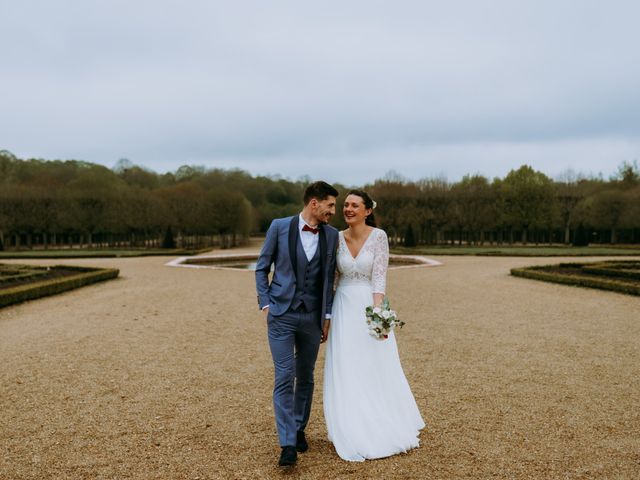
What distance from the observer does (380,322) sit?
4.41 metres

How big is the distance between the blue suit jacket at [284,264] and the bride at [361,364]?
216mm

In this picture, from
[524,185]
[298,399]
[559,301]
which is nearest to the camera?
[298,399]

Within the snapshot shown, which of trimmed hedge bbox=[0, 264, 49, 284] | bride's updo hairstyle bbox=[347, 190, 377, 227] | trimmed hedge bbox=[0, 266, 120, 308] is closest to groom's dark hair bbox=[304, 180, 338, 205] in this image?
bride's updo hairstyle bbox=[347, 190, 377, 227]

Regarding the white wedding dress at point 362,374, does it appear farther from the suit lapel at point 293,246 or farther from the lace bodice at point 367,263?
the suit lapel at point 293,246

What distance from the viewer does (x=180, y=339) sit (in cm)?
950

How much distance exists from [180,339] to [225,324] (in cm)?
153

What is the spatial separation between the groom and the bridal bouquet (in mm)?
363

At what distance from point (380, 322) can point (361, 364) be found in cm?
45

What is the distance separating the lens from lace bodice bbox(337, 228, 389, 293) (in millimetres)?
4668

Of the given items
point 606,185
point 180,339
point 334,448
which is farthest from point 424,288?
point 606,185

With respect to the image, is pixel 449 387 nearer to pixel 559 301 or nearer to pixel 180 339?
pixel 180 339

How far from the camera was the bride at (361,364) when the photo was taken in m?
4.54

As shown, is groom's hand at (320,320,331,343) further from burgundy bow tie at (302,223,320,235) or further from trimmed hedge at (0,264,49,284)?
trimmed hedge at (0,264,49,284)

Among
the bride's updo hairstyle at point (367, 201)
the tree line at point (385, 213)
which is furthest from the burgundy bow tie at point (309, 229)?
the tree line at point (385, 213)
